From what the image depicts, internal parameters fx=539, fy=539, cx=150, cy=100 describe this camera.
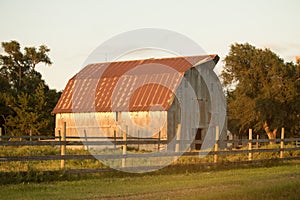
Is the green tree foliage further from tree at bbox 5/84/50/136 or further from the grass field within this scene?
the grass field

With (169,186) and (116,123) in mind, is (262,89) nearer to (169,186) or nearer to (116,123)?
(116,123)

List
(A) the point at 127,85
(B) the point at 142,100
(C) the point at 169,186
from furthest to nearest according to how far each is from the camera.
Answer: (A) the point at 127,85 → (B) the point at 142,100 → (C) the point at 169,186

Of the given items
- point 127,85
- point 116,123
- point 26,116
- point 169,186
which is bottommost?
A: point 169,186

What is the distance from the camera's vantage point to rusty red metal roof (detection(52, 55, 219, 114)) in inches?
1267

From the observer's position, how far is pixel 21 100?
1661 inches

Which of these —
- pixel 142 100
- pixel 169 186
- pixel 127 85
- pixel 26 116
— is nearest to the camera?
pixel 169 186

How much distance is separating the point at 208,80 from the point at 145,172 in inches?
712

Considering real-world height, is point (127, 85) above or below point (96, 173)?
above

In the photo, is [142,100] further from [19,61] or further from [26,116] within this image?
[19,61]

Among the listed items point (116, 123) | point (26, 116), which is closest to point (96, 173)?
point (116, 123)

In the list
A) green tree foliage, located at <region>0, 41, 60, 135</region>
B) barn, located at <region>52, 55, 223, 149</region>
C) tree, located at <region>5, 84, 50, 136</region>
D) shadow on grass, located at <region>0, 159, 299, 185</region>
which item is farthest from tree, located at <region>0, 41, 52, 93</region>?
shadow on grass, located at <region>0, 159, 299, 185</region>

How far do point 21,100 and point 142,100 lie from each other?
1370cm

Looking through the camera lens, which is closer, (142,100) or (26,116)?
(142,100)

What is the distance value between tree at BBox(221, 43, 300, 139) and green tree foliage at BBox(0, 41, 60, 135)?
16500 millimetres
